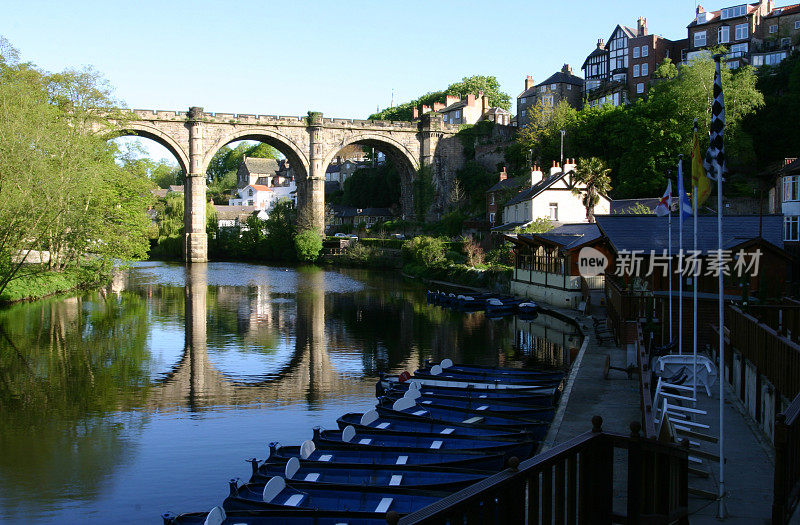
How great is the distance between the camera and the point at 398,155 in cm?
7731

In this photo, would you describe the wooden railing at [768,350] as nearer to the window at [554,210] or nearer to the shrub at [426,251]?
the window at [554,210]

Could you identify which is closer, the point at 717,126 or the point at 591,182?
the point at 717,126

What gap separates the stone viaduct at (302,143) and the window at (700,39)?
25.2m

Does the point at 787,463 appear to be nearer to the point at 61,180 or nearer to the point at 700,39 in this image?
the point at 61,180

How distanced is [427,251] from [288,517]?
45.2 meters

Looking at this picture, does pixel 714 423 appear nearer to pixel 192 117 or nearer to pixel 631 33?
pixel 192 117

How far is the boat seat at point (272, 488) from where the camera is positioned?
8.75 metres

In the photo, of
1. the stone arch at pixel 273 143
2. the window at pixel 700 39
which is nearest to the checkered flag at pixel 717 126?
the stone arch at pixel 273 143

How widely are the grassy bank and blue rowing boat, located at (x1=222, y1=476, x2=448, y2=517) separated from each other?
3031 cm

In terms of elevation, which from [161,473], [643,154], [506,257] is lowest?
[161,473]

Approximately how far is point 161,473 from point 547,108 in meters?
59.4

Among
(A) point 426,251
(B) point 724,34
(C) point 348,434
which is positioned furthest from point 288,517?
(B) point 724,34

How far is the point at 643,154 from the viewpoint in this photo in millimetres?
50812

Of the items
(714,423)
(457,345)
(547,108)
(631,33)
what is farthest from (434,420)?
(631,33)
